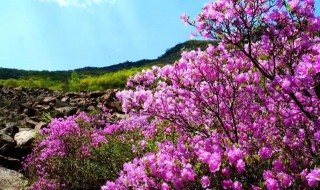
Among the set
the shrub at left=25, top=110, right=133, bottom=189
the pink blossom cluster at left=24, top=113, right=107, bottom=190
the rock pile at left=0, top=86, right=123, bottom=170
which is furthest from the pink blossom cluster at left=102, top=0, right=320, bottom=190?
the rock pile at left=0, top=86, right=123, bottom=170

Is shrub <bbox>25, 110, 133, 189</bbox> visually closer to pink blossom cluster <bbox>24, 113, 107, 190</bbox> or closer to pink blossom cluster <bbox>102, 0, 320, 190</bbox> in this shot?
pink blossom cluster <bbox>24, 113, 107, 190</bbox>

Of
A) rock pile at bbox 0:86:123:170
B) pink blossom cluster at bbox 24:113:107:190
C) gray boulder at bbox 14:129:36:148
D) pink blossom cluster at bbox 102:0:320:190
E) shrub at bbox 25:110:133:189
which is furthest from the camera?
gray boulder at bbox 14:129:36:148

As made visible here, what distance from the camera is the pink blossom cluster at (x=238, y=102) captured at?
15.8ft

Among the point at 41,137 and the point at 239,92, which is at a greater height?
the point at 239,92

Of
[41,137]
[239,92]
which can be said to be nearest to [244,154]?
[239,92]

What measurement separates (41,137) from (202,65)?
672 centimetres

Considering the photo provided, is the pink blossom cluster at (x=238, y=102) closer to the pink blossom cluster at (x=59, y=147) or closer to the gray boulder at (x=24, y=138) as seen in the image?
the pink blossom cluster at (x=59, y=147)

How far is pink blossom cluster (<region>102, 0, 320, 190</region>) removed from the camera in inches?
189

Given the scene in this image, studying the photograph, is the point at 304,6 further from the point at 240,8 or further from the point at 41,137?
the point at 41,137

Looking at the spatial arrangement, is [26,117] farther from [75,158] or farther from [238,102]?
[238,102]

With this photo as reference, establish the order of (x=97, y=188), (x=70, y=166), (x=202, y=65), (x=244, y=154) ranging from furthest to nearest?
(x=70, y=166) < (x=97, y=188) < (x=202, y=65) < (x=244, y=154)

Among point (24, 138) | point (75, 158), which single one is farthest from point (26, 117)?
point (75, 158)

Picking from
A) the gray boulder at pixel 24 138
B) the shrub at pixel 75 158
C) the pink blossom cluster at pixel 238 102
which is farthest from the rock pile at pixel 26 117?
the pink blossom cluster at pixel 238 102

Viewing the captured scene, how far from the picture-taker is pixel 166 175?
4.60 metres
